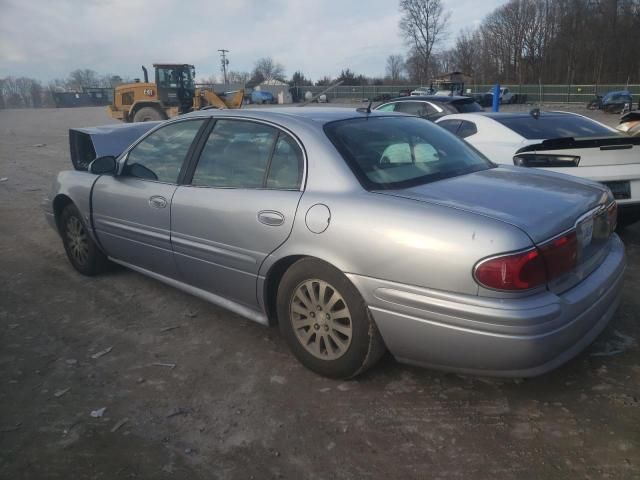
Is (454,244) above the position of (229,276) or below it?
above

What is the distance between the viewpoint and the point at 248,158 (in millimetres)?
3170

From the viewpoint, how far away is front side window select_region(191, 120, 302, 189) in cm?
294

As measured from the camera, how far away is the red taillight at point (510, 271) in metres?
2.12

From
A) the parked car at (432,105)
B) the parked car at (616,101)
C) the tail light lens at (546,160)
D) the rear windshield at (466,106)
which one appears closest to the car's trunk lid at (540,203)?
the tail light lens at (546,160)

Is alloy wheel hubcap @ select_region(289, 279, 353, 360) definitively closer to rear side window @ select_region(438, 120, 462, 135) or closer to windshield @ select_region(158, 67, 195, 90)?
rear side window @ select_region(438, 120, 462, 135)

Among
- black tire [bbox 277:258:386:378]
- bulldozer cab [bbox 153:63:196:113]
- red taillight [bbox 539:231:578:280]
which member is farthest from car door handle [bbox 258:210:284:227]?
bulldozer cab [bbox 153:63:196:113]

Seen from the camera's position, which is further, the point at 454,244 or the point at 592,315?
the point at 592,315

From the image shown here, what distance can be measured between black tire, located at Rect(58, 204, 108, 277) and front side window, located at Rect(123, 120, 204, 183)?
88cm

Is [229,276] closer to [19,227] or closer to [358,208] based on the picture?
[358,208]

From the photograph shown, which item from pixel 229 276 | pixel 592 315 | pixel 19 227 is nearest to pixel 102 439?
pixel 229 276

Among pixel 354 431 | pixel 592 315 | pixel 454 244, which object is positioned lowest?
pixel 354 431

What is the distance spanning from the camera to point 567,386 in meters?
2.69

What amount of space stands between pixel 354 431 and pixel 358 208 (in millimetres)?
1083

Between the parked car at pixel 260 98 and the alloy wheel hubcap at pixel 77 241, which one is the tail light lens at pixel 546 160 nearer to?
the alloy wheel hubcap at pixel 77 241
